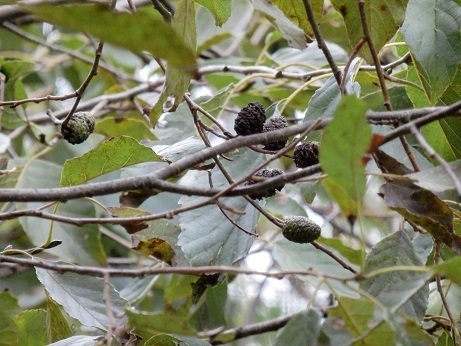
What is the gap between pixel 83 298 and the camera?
0.92 meters

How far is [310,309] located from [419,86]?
0.44 metres

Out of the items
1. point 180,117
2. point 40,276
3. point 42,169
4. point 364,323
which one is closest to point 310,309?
point 364,323

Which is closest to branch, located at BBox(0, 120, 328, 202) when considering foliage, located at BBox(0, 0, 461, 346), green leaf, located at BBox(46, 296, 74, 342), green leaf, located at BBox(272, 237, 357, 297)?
foliage, located at BBox(0, 0, 461, 346)

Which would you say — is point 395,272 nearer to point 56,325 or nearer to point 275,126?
point 275,126

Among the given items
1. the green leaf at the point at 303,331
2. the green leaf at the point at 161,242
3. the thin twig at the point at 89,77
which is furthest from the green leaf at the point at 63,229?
the green leaf at the point at 303,331

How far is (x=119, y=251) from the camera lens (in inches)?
71.7

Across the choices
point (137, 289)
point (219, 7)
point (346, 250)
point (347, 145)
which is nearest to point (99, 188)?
point (347, 145)

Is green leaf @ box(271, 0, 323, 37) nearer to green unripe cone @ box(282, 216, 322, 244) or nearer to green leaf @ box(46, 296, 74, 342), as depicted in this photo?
green unripe cone @ box(282, 216, 322, 244)

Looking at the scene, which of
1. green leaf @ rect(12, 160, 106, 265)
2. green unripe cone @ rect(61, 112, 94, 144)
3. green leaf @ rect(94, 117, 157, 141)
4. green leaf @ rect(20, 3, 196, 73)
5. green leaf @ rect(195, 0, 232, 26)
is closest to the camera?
green leaf @ rect(20, 3, 196, 73)

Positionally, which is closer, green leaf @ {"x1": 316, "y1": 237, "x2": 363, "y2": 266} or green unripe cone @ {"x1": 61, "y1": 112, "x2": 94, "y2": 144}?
green unripe cone @ {"x1": 61, "y1": 112, "x2": 94, "y2": 144}

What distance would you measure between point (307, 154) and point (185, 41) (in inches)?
8.8

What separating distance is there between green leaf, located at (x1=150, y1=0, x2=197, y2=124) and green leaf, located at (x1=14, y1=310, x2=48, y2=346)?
31 centimetres

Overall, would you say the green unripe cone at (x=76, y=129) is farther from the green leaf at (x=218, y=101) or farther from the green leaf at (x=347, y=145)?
the green leaf at (x=347, y=145)

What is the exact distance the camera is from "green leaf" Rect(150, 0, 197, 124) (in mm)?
870
